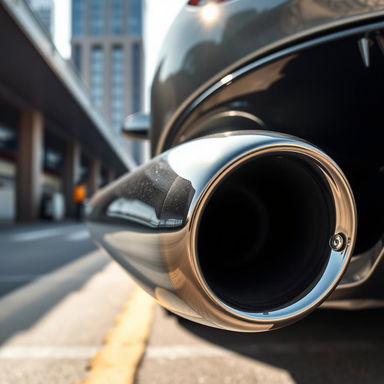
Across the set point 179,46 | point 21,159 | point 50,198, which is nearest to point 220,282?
point 179,46

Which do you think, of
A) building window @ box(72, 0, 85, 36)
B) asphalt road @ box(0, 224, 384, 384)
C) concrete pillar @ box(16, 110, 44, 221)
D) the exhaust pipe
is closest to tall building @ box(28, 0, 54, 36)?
building window @ box(72, 0, 85, 36)

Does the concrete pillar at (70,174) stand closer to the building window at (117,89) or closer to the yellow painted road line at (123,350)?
the yellow painted road line at (123,350)

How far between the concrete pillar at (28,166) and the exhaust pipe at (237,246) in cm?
1102

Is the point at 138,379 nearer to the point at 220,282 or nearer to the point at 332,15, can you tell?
the point at 220,282

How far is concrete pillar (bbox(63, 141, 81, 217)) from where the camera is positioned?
15.4 metres

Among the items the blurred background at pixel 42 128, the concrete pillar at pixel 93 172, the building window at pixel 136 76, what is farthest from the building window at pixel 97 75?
the concrete pillar at pixel 93 172

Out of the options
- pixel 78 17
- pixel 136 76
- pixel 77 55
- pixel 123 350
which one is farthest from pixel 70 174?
pixel 78 17

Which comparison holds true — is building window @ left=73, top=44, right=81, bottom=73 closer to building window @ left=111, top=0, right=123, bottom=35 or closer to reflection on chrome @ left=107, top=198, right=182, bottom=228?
building window @ left=111, top=0, right=123, bottom=35

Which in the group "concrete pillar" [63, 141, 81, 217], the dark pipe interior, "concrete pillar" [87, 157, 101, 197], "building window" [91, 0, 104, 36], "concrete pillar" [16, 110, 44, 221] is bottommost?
"concrete pillar" [87, 157, 101, 197]

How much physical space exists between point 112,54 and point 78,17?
A: 35.2 feet

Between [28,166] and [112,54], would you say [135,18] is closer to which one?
[112,54]

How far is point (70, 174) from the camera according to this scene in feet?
51.7

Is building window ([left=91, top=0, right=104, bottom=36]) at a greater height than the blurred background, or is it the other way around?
building window ([left=91, top=0, right=104, bottom=36])

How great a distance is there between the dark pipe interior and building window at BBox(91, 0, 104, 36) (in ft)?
239
